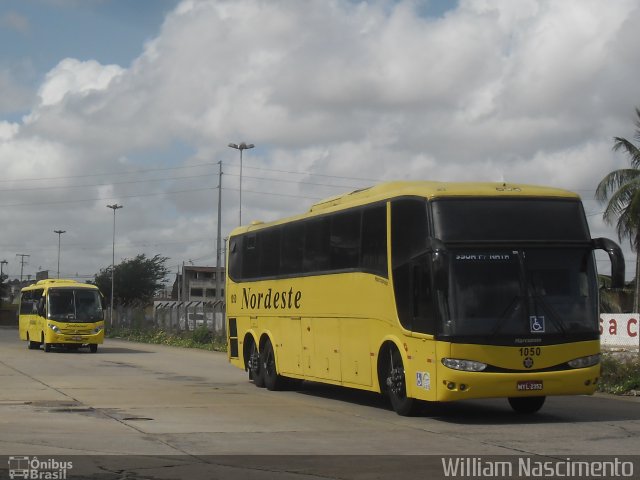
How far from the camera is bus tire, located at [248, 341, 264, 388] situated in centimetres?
2277

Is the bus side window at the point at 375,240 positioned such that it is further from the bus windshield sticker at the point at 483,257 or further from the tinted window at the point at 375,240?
the bus windshield sticker at the point at 483,257

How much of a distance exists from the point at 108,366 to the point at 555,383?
18.6 meters

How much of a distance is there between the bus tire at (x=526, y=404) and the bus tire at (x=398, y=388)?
163 cm

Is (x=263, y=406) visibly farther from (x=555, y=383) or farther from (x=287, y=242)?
(x=555, y=383)

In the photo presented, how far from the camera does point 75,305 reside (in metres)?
41.7

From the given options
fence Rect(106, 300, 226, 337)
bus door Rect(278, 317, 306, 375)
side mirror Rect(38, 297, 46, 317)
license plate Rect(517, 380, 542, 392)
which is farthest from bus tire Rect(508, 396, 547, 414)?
fence Rect(106, 300, 226, 337)

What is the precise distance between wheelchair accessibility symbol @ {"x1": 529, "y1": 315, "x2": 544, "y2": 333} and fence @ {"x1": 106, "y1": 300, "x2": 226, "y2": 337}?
33.6 meters

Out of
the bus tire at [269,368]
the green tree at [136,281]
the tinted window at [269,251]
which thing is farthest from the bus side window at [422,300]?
the green tree at [136,281]

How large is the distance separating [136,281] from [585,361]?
97702 millimetres

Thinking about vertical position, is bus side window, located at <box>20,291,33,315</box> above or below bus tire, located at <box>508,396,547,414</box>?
above

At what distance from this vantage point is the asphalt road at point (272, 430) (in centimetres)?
1140

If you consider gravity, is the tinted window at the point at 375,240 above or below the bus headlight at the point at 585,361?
above

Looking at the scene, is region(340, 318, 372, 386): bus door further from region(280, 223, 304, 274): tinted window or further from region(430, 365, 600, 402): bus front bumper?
region(430, 365, 600, 402): bus front bumper

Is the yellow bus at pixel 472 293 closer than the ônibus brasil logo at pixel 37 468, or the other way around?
the ônibus brasil logo at pixel 37 468
